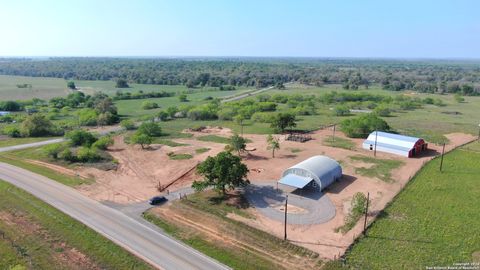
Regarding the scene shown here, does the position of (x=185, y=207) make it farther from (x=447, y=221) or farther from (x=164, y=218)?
(x=447, y=221)

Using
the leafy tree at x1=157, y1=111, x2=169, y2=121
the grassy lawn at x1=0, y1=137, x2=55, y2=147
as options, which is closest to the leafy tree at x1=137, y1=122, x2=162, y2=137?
the leafy tree at x1=157, y1=111, x2=169, y2=121

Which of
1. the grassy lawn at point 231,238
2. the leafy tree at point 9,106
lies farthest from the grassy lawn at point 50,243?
the leafy tree at point 9,106

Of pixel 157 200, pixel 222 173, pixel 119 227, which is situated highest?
pixel 222 173

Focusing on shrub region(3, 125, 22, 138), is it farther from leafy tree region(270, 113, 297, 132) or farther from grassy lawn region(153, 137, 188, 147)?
leafy tree region(270, 113, 297, 132)

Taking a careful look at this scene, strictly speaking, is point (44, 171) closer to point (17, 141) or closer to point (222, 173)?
point (17, 141)

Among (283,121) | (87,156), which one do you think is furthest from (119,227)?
(283,121)

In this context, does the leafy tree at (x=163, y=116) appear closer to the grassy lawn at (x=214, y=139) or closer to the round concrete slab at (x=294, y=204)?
Result: the grassy lawn at (x=214, y=139)
